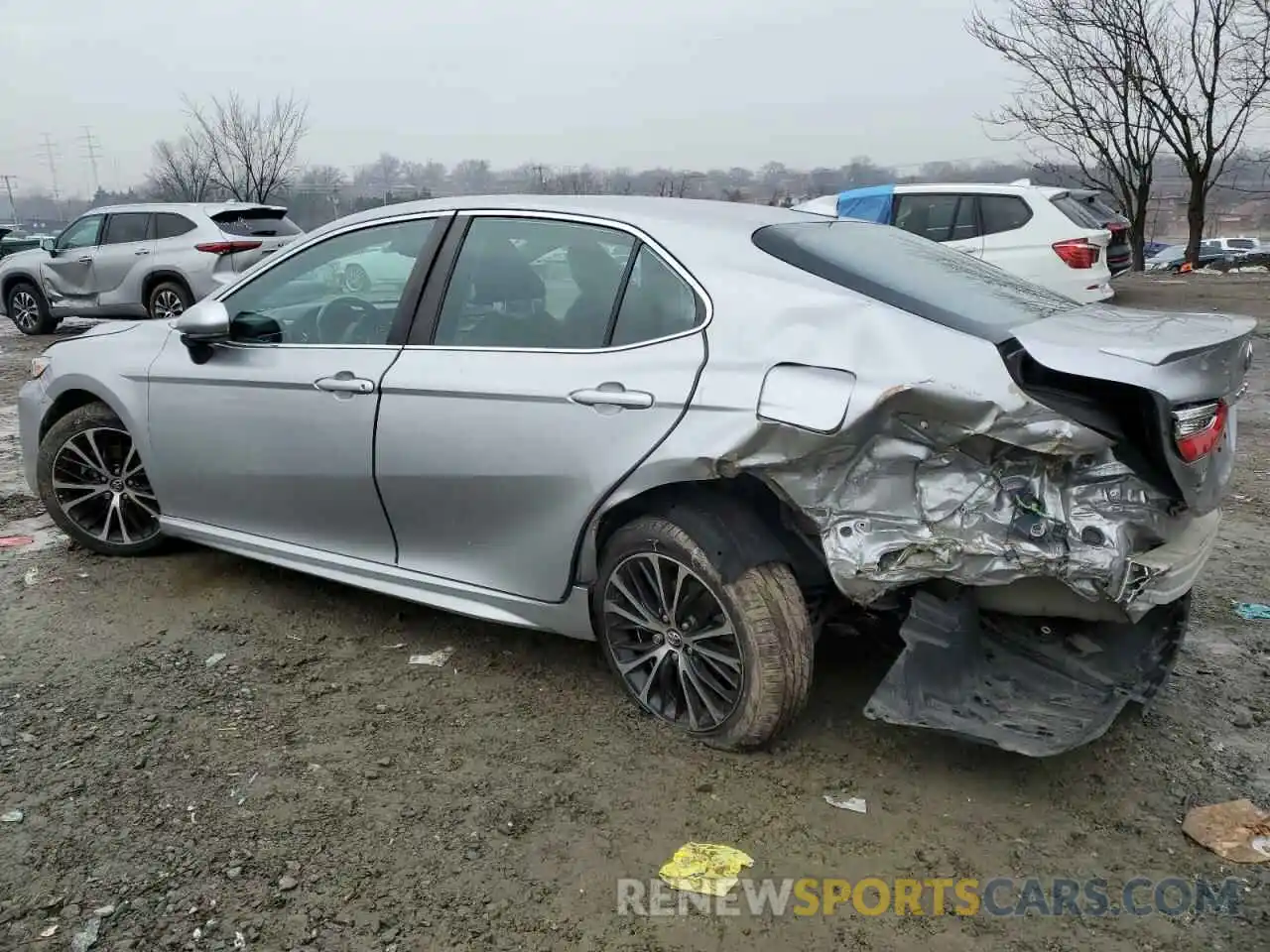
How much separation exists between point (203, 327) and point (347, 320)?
54cm

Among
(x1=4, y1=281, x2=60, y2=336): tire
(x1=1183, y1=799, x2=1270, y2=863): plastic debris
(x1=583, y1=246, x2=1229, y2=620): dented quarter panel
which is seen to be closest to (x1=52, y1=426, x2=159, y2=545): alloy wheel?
(x1=583, y1=246, x2=1229, y2=620): dented quarter panel

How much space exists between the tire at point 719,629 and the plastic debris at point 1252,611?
7.00 feet

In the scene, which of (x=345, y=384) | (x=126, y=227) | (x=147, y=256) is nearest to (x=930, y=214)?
(x=345, y=384)

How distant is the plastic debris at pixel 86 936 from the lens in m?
2.26

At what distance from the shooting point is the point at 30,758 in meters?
3.00

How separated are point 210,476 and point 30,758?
4.23 feet

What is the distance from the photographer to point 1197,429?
8.09 feet

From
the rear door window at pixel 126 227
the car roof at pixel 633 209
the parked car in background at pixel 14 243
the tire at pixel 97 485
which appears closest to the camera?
the car roof at pixel 633 209

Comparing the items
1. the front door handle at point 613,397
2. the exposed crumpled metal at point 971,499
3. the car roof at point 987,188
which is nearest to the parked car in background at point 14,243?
the car roof at point 987,188

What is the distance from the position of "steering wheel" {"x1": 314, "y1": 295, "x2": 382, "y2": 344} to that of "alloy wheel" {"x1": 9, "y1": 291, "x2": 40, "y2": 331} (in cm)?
1237

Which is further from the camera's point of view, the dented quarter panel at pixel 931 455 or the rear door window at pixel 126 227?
the rear door window at pixel 126 227

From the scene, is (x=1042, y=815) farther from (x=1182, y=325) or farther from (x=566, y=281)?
(x=566, y=281)

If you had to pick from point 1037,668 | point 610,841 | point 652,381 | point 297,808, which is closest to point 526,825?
point 610,841

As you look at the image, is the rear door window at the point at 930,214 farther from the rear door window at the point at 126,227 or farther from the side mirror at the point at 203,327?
the rear door window at the point at 126,227
